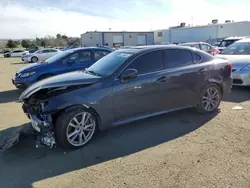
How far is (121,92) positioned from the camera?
3.95 meters

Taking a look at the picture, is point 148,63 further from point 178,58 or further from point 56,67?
point 56,67

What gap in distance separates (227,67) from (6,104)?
6.25 metres

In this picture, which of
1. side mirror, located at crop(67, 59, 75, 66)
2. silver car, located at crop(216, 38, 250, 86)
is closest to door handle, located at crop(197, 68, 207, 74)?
silver car, located at crop(216, 38, 250, 86)

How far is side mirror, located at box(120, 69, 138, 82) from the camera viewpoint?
395 cm

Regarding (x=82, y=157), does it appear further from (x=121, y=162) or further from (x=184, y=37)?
(x=184, y=37)

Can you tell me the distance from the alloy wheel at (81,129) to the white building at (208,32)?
41867mm

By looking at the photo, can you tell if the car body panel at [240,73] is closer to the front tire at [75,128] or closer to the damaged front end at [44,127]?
the front tire at [75,128]

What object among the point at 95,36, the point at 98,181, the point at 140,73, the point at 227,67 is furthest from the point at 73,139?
the point at 95,36

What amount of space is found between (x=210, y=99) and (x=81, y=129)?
310 centimetres

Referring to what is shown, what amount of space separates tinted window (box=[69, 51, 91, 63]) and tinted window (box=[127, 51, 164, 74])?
381 centimetres

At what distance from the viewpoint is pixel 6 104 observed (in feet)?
22.0

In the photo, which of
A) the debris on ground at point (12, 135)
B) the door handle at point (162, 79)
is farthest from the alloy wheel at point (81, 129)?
the door handle at point (162, 79)

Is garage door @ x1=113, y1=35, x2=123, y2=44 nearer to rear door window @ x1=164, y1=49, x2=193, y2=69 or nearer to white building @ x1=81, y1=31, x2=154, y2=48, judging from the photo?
white building @ x1=81, y1=31, x2=154, y2=48

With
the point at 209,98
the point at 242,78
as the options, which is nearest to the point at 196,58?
the point at 209,98
